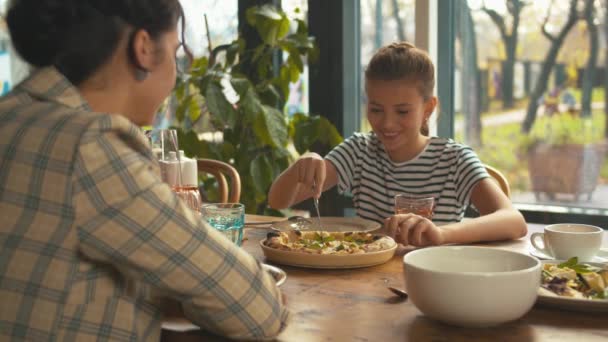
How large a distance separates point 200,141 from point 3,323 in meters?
2.24

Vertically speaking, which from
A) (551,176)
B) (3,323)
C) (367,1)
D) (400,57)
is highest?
(367,1)

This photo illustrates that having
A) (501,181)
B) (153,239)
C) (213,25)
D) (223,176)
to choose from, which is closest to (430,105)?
(501,181)

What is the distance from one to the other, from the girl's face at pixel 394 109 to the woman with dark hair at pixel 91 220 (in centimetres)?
109

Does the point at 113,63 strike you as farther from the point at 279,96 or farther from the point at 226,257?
the point at 279,96

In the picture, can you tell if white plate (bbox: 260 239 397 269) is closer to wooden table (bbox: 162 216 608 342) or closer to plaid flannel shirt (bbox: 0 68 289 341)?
wooden table (bbox: 162 216 608 342)

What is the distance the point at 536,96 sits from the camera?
2992mm

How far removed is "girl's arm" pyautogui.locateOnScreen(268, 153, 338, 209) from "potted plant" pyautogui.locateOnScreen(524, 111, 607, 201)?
1.11m

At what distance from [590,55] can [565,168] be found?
468mm

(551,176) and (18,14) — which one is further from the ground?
(18,14)

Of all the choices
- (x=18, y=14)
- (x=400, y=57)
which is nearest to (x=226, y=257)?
(x=18, y=14)

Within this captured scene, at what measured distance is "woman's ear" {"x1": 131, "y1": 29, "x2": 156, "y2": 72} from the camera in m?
1.09

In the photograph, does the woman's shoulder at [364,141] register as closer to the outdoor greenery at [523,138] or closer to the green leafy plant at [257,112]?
the green leafy plant at [257,112]

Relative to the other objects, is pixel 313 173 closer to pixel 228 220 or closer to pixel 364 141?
pixel 228 220

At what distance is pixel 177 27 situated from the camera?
1.18 m
